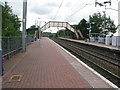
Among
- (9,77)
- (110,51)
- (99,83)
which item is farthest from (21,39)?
(99,83)

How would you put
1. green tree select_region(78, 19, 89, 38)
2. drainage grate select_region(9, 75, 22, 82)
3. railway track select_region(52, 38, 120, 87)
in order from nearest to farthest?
drainage grate select_region(9, 75, 22, 82), railway track select_region(52, 38, 120, 87), green tree select_region(78, 19, 89, 38)

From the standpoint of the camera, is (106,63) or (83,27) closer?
(106,63)

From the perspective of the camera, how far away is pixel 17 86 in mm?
7102

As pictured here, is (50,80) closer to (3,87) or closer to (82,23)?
(3,87)

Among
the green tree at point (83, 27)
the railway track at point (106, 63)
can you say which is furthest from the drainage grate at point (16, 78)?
the green tree at point (83, 27)

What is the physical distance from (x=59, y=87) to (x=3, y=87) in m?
1.75

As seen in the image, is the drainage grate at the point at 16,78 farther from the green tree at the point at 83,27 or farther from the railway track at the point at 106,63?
the green tree at the point at 83,27

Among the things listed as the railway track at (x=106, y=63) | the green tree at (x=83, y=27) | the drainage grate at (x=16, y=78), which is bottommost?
the railway track at (x=106, y=63)

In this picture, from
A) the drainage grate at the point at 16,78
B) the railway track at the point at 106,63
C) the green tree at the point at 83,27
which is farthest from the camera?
the green tree at the point at 83,27

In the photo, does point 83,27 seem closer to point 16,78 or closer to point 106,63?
point 106,63

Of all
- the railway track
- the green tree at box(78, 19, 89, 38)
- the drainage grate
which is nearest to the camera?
the drainage grate

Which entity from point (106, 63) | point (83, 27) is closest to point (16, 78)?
point (106, 63)

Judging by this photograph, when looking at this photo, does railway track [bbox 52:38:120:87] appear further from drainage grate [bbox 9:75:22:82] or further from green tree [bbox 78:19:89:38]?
green tree [bbox 78:19:89:38]

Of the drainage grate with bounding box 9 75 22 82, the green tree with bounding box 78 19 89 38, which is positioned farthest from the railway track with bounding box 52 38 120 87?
the green tree with bounding box 78 19 89 38
